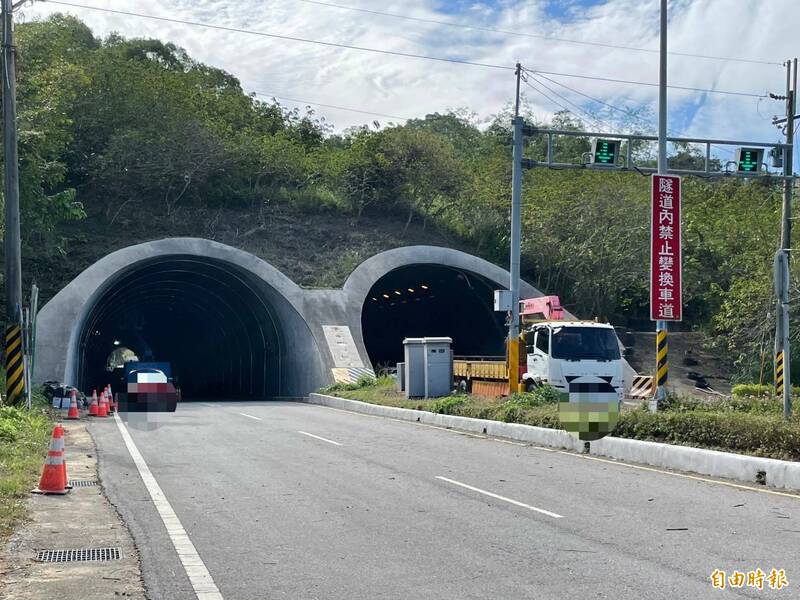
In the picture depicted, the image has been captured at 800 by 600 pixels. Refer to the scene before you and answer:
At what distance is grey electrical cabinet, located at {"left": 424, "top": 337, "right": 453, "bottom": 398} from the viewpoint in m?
30.5

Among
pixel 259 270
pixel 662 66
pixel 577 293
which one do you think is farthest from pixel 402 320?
pixel 662 66

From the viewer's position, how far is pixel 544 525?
9664 mm

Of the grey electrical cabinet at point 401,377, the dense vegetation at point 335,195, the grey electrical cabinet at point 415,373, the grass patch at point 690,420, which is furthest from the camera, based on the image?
the dense vegetation at point 335,195

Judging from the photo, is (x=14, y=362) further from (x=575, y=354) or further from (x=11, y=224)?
(x=575, y=354)

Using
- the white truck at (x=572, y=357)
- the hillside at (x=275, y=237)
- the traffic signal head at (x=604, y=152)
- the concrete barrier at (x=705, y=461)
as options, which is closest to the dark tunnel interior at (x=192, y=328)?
the hillside at (x=275, y=237)

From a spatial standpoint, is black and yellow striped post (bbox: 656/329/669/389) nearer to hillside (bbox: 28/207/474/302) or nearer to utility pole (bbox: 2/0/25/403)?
utility pole (bbox: 2/0/25/403)

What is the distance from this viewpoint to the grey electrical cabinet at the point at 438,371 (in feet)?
100

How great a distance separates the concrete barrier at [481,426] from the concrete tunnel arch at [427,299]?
11388 millimetres

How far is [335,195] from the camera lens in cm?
5522

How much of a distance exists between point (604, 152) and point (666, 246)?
490 cm

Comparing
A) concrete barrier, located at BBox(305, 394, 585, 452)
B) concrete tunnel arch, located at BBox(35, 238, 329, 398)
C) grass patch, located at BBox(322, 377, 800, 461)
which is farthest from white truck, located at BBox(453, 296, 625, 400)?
concrete tunnel arch, located at BBox(35, 238, 329, 398)

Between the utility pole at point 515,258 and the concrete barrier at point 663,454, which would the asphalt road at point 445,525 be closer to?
the concrete barrier at point 663,454

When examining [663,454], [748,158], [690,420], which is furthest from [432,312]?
[663,454]

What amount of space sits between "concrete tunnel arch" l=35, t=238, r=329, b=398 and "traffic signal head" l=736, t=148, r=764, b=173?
1985 cm
